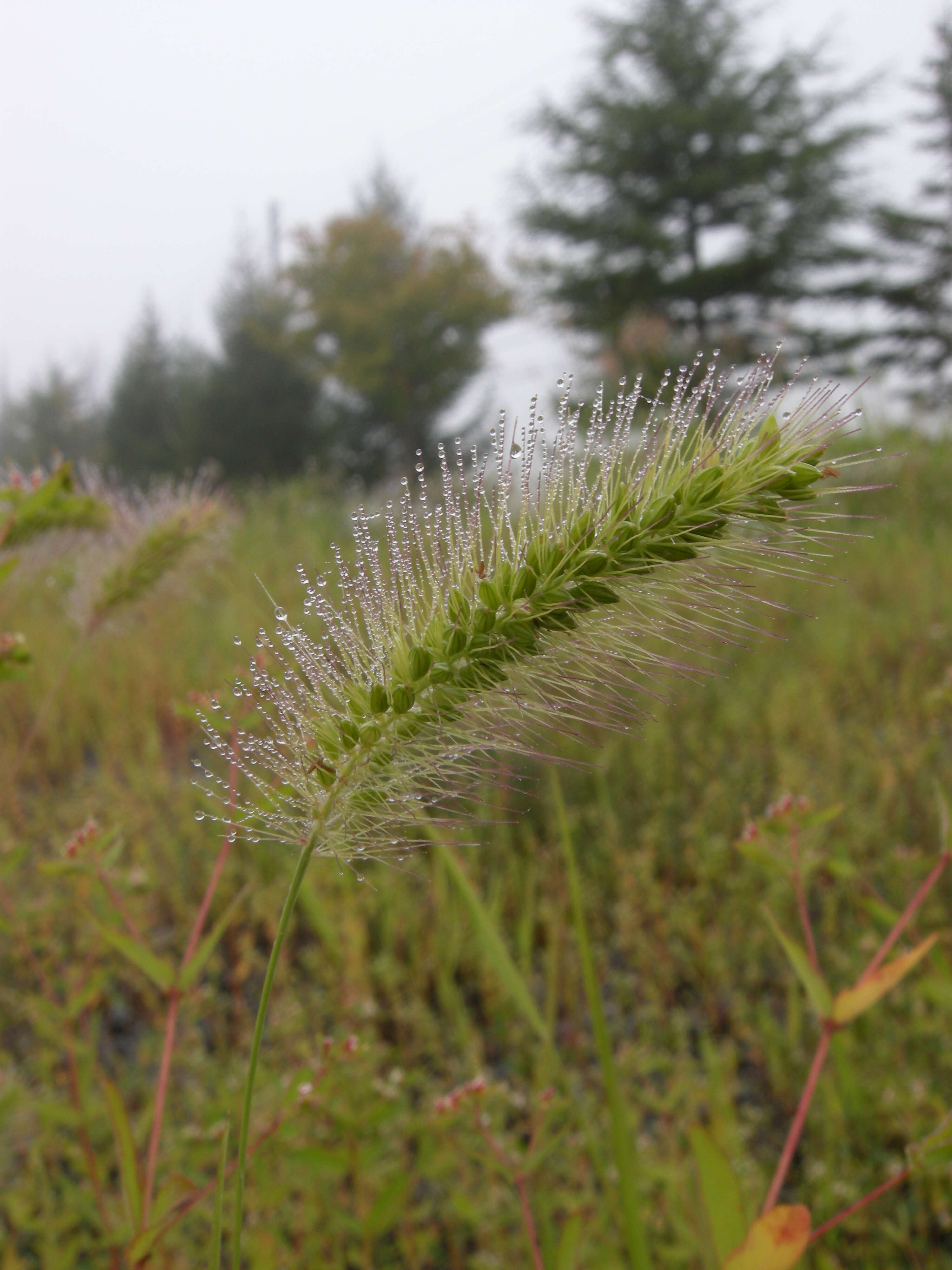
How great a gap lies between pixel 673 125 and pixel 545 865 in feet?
75.7

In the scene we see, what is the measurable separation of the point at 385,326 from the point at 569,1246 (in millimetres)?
26263

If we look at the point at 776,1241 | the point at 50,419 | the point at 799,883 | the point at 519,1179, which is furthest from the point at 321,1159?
the point at 50,419

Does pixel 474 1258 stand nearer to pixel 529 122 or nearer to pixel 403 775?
pixel 403 775

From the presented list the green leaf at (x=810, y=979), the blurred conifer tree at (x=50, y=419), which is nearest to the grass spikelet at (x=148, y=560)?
the green leaf at (x=810, y=979)

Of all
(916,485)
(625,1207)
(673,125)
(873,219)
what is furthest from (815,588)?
(873,219)

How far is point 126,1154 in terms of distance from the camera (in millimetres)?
1090

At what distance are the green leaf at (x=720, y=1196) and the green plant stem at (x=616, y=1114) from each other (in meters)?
0.09

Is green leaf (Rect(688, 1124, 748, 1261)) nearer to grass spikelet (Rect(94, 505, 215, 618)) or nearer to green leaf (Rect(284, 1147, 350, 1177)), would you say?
green leaf (Rect(284, 1147, 350, 1177))

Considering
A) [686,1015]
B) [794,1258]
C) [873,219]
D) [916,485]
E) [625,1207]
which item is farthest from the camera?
[873,219]

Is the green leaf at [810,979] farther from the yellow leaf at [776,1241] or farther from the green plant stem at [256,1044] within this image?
the green plant stem at [256,1044]

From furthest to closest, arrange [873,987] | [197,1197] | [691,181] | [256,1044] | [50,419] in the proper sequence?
[50,419] → [691,181] → [873,987] → [197,1197] → [256,1044]

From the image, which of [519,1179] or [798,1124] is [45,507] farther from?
[798,1124]

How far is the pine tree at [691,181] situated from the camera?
832 inches

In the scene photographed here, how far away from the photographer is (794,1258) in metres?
0.92
